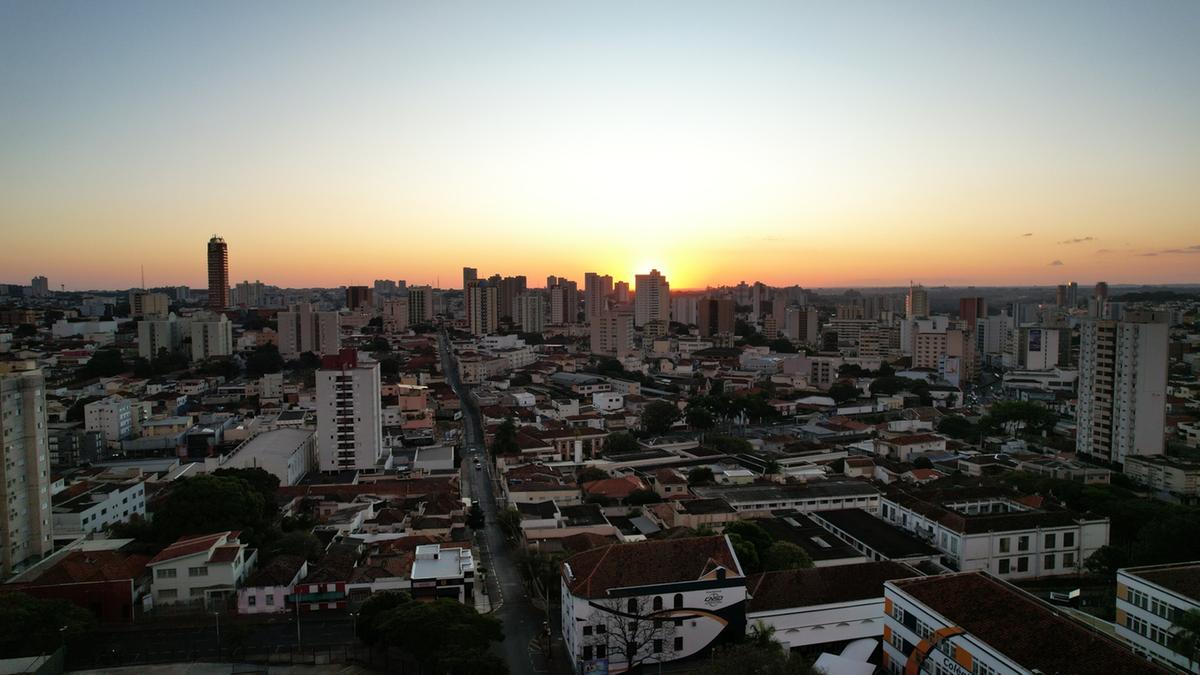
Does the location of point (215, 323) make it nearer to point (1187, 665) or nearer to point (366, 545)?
point (366, 545)

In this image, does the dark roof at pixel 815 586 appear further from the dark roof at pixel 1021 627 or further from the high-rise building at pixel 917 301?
the high-rise building at pixel 917 301

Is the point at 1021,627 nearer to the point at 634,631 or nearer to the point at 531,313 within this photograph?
the point at 634,631

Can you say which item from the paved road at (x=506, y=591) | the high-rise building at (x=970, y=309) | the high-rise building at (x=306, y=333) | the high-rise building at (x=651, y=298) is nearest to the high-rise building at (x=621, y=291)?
the high-rise building at (x=651, y=298)

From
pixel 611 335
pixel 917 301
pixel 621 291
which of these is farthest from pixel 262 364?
pixel 621 291

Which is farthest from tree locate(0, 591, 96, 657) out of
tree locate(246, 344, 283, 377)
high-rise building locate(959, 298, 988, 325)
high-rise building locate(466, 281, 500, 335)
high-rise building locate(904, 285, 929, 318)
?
high-rise building locate(904, 285, 929, 318)

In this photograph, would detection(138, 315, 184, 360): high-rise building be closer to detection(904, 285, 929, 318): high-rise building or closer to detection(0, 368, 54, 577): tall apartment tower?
detection(0, 368, 54, 577): tall apartment tower

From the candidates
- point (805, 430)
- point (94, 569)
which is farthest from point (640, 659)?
point (805, 430)
